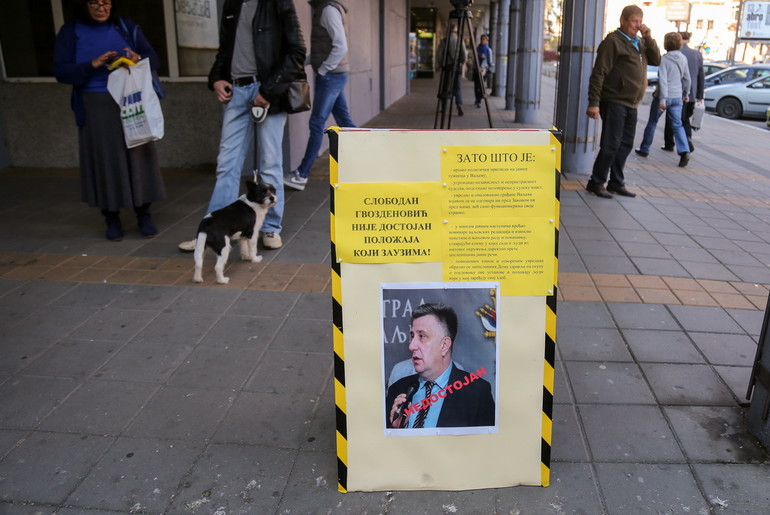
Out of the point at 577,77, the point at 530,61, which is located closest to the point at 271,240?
the point at 577,77

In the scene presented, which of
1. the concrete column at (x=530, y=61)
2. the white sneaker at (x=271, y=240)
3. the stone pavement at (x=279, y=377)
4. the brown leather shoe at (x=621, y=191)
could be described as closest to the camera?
the stone pavement at (x=279, y=377)

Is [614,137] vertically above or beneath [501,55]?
beneath

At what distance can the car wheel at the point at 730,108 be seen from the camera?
19.0 m

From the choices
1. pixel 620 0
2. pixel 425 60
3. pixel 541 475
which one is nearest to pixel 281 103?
pixel 541 475

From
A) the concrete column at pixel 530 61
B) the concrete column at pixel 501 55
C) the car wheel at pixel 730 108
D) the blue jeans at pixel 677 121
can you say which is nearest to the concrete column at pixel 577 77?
the blue jeans at pixel 677 121

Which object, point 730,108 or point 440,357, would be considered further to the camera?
point 730,108

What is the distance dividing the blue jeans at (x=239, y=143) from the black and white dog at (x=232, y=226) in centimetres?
30

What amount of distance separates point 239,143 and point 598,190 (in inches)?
169

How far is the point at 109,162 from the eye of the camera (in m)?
5.29

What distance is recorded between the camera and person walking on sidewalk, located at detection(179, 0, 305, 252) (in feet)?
16.0

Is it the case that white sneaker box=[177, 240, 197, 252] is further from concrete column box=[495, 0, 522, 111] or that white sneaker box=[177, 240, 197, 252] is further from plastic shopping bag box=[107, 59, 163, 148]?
concrete column box=[495, 0, 522, 111]

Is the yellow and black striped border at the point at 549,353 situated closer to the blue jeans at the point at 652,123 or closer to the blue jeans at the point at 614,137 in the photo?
the blue jeans at the point at 614,137

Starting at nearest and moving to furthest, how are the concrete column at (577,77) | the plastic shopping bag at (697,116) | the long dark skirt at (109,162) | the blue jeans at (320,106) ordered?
the long dark skirt at (109,162) < the blue jeans at (320,106) < the concrete column at (577,77) < the plastic shopping bag at (697,116)

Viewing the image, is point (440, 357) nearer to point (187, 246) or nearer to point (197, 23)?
point (187, 246)
